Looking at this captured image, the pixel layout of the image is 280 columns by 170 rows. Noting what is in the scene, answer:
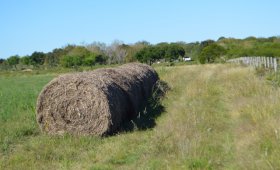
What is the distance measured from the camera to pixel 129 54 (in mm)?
98688

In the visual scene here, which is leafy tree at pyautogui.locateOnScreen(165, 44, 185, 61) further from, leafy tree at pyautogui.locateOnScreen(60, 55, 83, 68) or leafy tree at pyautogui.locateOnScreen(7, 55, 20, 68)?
leafy tree at pyautogui.locateOnScreen(7, 55, 20, 68)

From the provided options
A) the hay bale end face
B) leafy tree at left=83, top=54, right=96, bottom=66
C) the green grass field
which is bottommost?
leafy tree at left=83, top=54, right=96, bottom=66

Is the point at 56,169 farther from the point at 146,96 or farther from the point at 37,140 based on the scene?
the point at 146,96

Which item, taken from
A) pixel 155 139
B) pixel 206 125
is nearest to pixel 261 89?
pixel 206 125

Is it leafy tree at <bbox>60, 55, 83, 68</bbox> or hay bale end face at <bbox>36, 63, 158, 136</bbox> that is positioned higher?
hay bale end face at <bbox>36, 63, 158, 136</bbox>

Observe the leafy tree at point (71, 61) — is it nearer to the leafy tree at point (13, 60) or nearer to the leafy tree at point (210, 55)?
the leafy tree at point (13, 60)

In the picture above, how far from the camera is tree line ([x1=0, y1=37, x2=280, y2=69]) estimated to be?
68894 mm

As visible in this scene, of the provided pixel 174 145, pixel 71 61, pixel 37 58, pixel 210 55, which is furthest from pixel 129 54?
pixel 174 145

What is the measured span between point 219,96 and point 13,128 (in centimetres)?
737

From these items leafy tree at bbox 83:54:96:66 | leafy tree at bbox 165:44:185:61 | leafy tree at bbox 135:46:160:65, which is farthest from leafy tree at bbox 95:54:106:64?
leafy tree at bbox 165:44:185:61

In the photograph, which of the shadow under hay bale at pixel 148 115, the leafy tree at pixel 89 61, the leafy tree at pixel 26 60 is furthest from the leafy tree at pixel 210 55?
the leafy tree at pixel 26 60

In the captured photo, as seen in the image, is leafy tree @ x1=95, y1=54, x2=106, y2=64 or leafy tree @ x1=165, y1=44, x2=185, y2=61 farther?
leafy tree @ x1=95, y1=54, x2=106, y2=64

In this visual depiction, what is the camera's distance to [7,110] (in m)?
14.1

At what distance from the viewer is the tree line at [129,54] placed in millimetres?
68894
